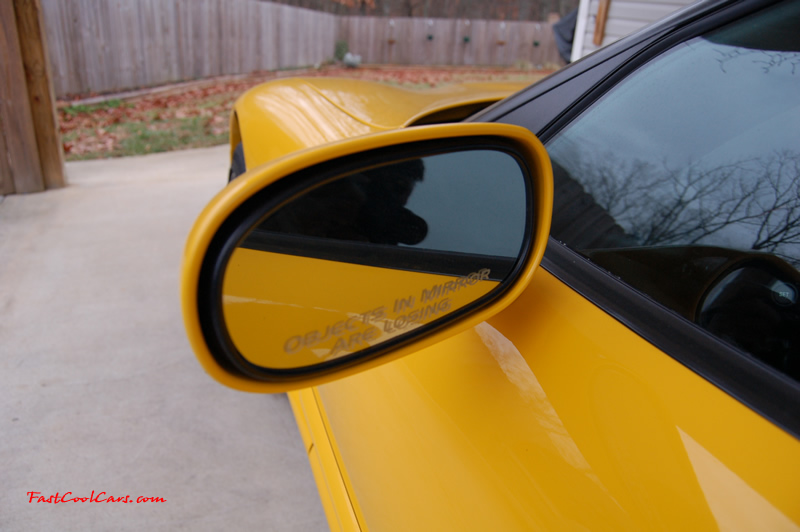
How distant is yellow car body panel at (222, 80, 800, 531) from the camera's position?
A: 0.66 m

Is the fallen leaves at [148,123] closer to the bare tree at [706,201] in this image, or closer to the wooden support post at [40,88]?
the wooden support post at [40,88]

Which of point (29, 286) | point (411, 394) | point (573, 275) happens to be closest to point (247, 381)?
point (411, 394)

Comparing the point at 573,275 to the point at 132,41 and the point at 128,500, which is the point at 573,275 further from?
the point at 132,41

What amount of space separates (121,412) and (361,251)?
6.96ft

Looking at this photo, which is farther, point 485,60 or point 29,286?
A: point 485,60

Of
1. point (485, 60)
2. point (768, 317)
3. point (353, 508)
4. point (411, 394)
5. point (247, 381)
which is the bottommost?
point (485, 60)

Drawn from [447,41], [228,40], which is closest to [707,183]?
[228,40]

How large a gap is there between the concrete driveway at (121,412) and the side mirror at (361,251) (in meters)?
1.45

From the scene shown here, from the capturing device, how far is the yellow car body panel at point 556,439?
66 centimetres

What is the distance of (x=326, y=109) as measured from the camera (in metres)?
1.96

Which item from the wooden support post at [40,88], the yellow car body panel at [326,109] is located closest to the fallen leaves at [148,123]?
the wooden support post at [40,88]

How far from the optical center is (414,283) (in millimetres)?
896

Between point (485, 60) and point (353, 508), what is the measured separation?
90.2 ft

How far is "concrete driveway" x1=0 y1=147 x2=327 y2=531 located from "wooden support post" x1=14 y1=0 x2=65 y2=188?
1.29 metres
